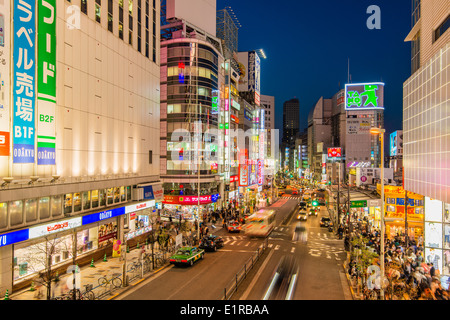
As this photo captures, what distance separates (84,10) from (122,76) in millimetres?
7259

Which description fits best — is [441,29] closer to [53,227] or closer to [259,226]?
[259,226]

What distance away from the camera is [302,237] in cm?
3834

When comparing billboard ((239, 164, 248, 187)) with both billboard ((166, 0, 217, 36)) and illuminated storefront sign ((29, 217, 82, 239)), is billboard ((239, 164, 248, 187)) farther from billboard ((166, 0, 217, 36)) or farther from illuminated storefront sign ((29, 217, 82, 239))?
illuminated storefront sign ((29, 217, 82, 239))

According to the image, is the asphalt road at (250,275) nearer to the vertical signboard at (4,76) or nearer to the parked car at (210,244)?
the parked car at (210,244)

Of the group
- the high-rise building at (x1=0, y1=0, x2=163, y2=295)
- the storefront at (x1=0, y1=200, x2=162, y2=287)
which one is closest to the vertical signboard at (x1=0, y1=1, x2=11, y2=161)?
the high-rise building at (x1=0, y1=0, x2=163, y2=295)

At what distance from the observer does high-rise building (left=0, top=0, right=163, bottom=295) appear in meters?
19.0

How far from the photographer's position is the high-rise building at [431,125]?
2152 cm

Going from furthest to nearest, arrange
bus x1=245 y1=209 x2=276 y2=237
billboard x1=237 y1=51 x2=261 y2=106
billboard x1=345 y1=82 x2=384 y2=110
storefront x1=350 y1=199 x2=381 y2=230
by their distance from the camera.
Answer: billboard x1=345 y1=82 x2=384 y2=110
billboard x1=237 y1=51 x2=261 y2=106
bus x1=245 y1=209 x2=276 y2=237
storefront x1=350 y1=199 x2=381 y2=230

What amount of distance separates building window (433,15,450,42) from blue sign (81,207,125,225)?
31930 mm

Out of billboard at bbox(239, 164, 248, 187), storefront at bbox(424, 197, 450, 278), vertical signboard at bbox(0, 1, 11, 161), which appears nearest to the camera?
vertical signboard at bbox(0, 1, 11, 161)

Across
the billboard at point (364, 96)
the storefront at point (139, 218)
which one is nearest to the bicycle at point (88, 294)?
the storefront at point (139, 218)

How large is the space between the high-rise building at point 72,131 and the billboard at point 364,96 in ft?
242
